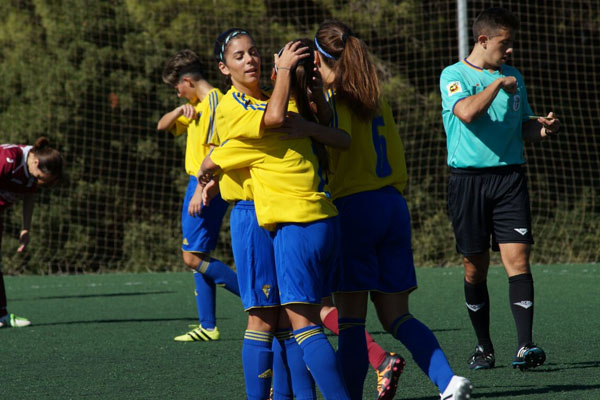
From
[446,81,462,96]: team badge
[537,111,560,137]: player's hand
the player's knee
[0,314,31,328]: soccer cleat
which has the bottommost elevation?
[0,314,31,328]: soccer cleat

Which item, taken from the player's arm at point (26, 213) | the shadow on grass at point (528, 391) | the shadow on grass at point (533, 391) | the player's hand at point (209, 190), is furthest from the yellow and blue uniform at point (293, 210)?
the player's arm at point (26, 213)

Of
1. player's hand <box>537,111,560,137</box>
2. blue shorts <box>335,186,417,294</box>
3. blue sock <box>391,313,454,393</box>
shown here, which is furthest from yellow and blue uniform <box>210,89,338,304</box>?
player's hand <box>537,111,560,137</box>

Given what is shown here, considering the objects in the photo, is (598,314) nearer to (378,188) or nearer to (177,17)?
(378,188)

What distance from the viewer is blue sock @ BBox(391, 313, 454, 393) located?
137 inches

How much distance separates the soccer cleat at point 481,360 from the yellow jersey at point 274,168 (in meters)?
1.77

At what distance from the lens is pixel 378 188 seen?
12.0 ft

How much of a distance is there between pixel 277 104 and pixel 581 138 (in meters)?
11.2

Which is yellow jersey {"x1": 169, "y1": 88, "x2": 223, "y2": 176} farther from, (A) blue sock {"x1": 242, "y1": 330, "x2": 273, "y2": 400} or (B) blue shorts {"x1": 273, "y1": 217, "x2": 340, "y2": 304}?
(B) blue shorts {"x1": 273, "y1": 217, "x2": 340, "y2": 304}

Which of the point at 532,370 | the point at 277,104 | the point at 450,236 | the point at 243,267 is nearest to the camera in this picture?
the point at 277,104

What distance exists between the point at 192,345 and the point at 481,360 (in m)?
1.99

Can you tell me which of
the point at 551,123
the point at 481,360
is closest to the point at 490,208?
the point at 551,123

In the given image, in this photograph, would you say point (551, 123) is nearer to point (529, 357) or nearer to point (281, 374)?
point (529, 357)

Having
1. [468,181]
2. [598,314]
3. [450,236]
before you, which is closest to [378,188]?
[468,181]

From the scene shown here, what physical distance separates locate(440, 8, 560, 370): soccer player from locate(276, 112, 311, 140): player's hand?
1.65 m
